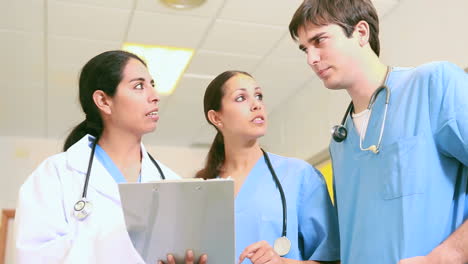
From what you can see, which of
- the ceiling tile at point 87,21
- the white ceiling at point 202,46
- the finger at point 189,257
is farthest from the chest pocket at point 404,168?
the ceiling tile at point 87,21

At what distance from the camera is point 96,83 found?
1974 millimetres

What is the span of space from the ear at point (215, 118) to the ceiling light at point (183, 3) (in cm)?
162

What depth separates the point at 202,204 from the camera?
1.47 meters

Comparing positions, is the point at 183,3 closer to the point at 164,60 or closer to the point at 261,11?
the point at 261,11

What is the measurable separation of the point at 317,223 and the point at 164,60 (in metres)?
2.87

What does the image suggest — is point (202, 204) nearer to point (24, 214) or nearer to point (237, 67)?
point (24, 214)

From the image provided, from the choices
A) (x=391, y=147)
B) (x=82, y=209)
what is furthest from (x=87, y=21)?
(x=391, y=147)

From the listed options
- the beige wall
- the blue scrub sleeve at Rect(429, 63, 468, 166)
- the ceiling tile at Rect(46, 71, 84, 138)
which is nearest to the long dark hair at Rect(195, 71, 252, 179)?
the blue scrub sleeve at Rect(429, 63, 468, 166)

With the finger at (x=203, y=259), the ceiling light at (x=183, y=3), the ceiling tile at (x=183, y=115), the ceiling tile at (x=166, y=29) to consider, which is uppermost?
the ceiling tile at (x=183, y=115)

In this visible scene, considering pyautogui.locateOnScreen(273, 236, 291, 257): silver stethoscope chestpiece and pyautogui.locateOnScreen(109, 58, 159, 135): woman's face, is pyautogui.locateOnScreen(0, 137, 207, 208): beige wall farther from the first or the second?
pyautogui.locateOnScreen(273, 236, 291, 257): silver stethoscope chestpiece

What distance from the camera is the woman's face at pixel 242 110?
2.07 m

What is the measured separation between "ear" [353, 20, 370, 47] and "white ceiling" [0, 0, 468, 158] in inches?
64.4

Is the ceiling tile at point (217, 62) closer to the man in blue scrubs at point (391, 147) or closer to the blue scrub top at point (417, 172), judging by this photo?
the man in blue scrubs at point (391, 147)

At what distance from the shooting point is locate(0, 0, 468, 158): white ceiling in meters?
3.64
